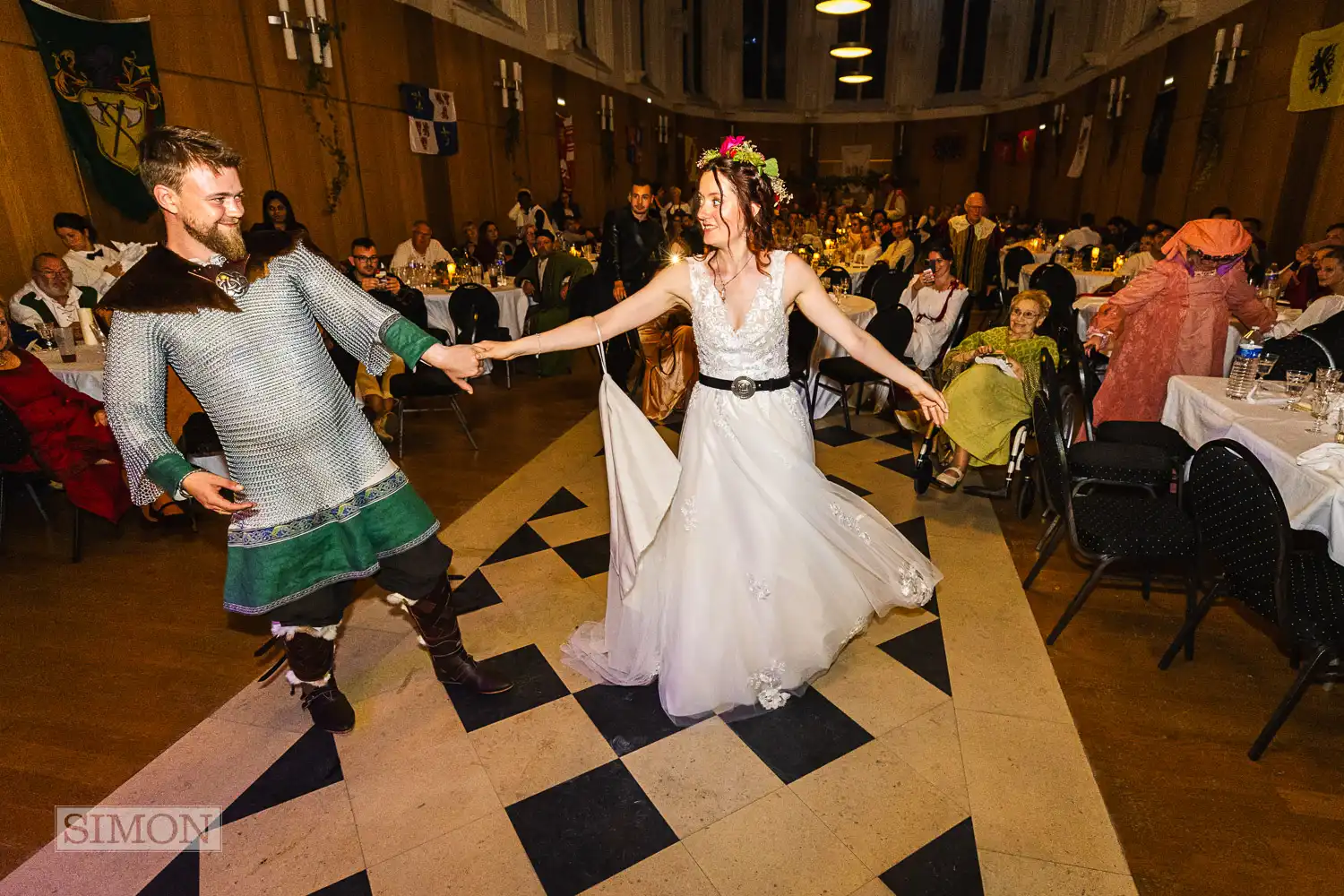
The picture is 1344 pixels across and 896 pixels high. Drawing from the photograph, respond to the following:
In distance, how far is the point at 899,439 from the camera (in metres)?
4.77

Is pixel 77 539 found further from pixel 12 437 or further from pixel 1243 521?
pixel 1243 521

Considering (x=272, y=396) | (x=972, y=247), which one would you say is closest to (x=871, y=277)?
(x=972, y=247)

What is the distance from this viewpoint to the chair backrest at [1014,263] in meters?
7.77

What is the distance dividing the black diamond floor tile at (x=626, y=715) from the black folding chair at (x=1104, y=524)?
152 centimetres

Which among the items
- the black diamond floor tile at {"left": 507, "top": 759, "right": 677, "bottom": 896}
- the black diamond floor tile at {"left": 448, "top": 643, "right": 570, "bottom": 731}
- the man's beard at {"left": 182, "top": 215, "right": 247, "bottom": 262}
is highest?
the man's beard at {"left": 182, "top": 215, "right": 247, "bottom": 262}

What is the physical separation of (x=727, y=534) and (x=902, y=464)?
2508mm

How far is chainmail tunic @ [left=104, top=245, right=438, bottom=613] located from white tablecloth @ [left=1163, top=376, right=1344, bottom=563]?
9.05 ft

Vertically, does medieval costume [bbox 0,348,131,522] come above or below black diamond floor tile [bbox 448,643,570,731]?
above

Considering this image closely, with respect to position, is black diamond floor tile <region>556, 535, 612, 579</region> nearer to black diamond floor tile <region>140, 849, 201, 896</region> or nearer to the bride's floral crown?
black diamond floor tile <region>140, 849, 201, 896</region>

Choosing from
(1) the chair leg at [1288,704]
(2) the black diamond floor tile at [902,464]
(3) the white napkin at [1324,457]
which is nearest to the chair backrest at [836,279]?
(2) the black diamond floor tile at [902,464]

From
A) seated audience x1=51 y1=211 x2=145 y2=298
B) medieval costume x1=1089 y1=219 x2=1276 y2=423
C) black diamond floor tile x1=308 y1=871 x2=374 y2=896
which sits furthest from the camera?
seated audience x1=51 y1=211 x2=145 y2=298

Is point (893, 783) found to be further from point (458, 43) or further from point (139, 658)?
point (458, 43)

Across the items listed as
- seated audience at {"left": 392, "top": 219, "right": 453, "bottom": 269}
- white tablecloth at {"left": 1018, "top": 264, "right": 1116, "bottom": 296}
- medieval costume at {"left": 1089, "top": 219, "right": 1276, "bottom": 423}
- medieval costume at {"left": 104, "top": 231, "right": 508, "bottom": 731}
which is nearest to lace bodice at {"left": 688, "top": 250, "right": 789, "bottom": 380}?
medieval costume at {"left": 104, "top": 231, "right": 508, "bottom": 731}

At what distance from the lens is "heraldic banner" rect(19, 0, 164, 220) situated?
4645 mm
